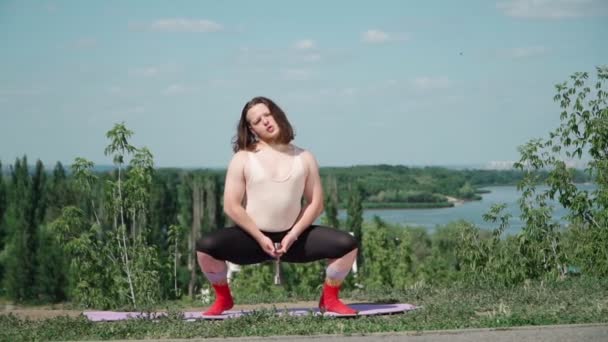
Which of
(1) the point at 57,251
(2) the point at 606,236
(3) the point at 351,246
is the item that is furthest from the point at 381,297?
(1) the point at 57,251

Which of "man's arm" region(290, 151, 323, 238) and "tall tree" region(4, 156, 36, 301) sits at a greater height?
"man's arm" region(290, 151, 323, 238)

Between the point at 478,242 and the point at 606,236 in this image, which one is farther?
the point at 478,242

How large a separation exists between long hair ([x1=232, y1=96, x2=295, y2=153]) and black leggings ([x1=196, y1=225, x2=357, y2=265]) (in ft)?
2.14

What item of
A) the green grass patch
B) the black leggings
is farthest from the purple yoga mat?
the green grass patch

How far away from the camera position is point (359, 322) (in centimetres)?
577

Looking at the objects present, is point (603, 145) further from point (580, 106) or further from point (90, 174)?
point (90, 174)

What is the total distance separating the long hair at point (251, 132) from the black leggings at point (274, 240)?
2.14ft

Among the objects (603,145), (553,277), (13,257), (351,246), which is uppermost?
(603,145)

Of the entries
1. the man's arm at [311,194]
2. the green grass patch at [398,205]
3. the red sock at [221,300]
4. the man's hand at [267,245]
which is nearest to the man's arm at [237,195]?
the man's hand at [267,245]

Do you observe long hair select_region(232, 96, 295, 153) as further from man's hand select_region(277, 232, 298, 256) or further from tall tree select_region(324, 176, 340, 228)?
tall tree select_region(324, 176, 340, 228)

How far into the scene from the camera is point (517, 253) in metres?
10.1

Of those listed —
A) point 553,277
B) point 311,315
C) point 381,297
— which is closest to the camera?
point 311,315

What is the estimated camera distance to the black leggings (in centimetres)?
625

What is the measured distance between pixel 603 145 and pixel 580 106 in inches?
21.9
